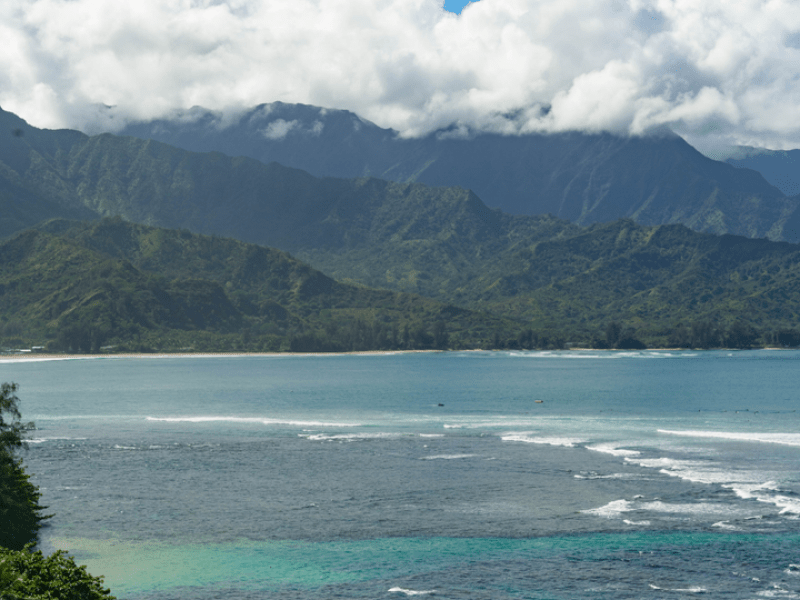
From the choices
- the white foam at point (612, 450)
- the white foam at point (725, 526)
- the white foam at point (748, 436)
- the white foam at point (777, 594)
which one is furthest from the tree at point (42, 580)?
the white foam at point (748, 436)

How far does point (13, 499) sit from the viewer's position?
203ft

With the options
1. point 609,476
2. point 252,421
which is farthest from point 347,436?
point 609,476

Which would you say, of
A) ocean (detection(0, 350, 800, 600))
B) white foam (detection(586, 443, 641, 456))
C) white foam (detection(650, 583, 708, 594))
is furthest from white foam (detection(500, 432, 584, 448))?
white foam (detection(650, 583, 708, 594))

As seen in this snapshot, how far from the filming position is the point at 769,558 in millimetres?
54906

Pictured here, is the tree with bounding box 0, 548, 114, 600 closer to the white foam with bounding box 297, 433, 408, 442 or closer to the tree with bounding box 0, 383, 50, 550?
the tree with bounding box 0, 383, 50, 550

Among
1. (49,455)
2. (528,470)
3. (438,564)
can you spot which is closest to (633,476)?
(528,470)

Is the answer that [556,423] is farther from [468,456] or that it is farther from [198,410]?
[198,410]

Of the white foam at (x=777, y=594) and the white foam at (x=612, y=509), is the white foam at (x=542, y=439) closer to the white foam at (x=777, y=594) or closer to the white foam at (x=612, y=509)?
the white foam at (x=612, y=509)

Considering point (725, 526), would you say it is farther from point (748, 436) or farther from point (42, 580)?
point (748, 436)

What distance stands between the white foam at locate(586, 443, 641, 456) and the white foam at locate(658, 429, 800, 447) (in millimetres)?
15996

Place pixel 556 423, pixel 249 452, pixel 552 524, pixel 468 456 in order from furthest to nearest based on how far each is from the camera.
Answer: pixel 556 423, pixel 249 452, pixel 468 456, pixel 552 524

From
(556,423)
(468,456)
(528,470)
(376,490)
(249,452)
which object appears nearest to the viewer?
(376,490)

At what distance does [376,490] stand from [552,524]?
1919 cm

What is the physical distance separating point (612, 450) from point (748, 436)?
24007 millimetres
